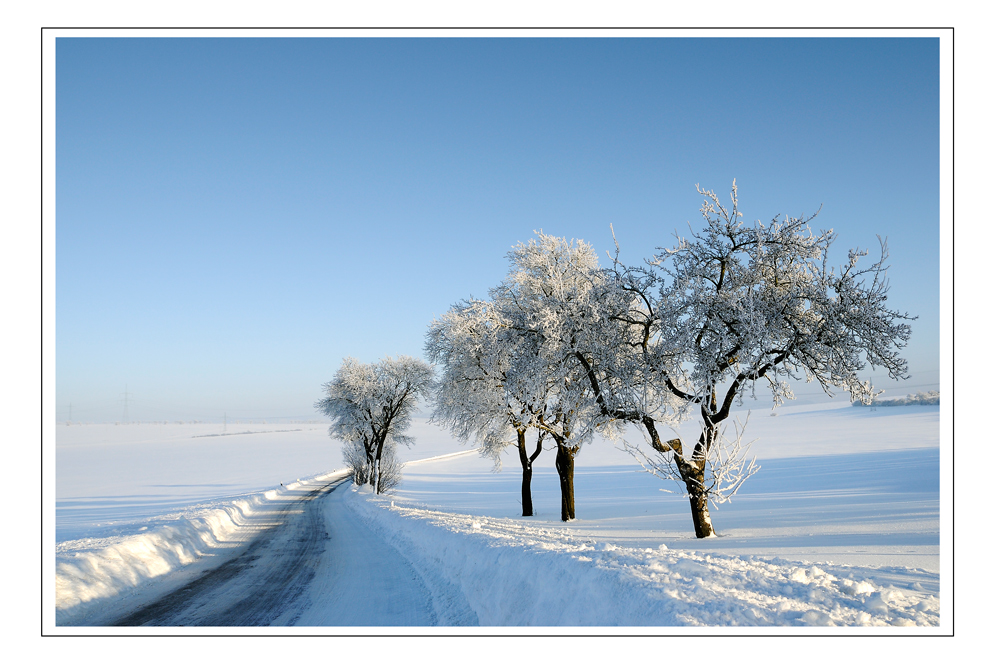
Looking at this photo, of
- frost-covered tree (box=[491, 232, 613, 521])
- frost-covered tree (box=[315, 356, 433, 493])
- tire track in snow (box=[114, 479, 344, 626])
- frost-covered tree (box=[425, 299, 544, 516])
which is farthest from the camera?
frost-covered tree (box=[315, 356, 433, 493])

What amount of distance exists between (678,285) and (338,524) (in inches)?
662

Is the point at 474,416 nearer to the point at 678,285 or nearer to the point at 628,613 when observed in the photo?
the point at 678,285

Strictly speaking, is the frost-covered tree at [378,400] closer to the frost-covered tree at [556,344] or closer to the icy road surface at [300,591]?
the frost-covered tree at [556,344]

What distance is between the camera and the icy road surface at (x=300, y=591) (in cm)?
791

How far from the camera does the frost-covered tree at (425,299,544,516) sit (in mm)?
19500

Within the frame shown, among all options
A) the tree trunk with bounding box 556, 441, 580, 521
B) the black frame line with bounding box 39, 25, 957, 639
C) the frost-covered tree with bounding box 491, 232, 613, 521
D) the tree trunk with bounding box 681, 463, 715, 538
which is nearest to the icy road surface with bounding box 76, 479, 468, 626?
the black frame line with bounding box 39, 25, 957, 639

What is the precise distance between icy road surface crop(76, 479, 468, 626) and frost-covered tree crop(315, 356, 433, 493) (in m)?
23.5

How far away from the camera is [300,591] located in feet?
31.2

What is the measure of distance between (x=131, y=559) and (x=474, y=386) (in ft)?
42.5

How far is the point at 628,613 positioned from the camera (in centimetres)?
560

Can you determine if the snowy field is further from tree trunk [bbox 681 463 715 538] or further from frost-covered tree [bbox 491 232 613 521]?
frost-covered tree [bbox 491 232 613 521]
